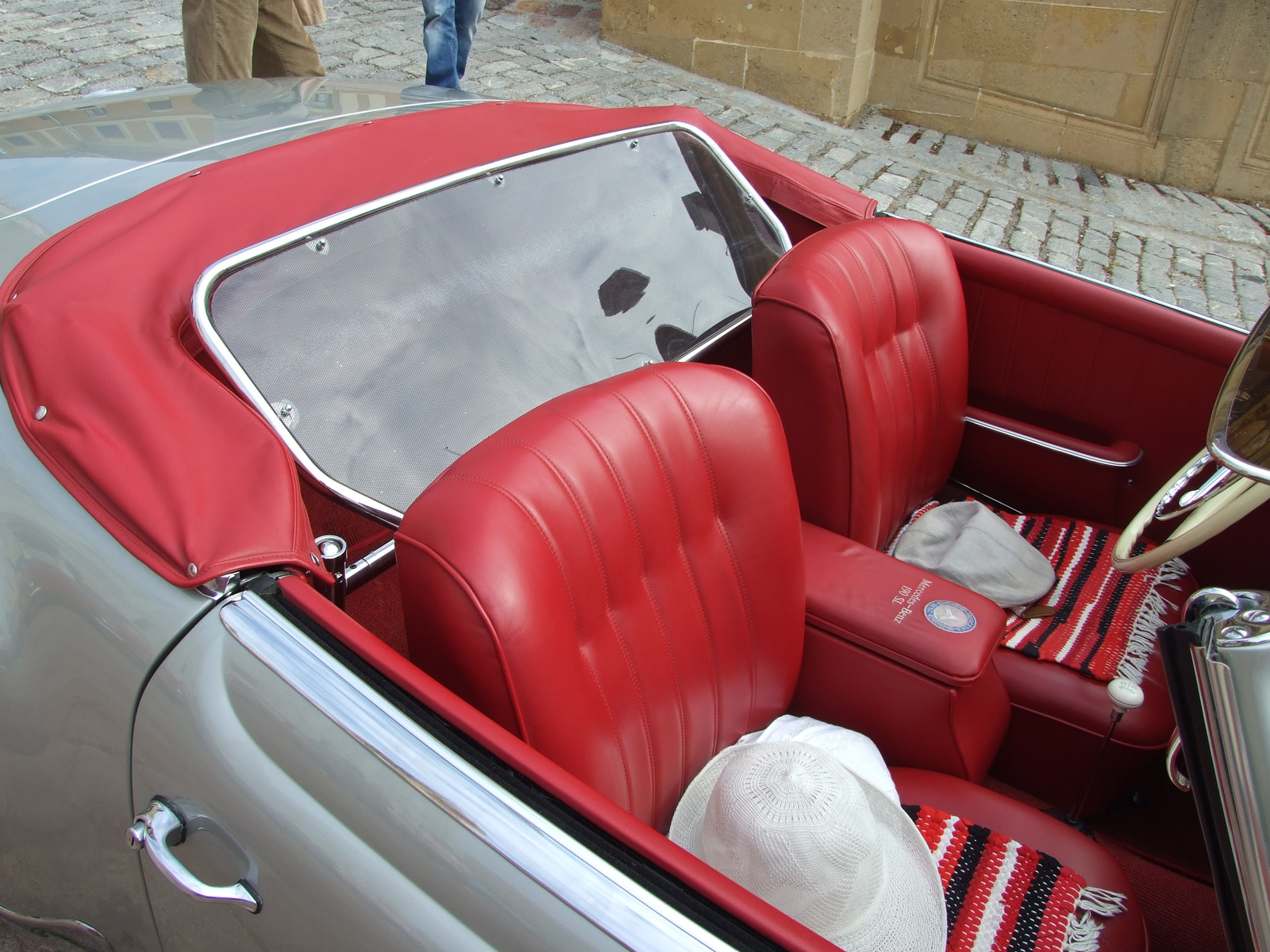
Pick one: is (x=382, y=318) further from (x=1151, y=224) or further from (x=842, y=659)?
(x=1151, y=224)

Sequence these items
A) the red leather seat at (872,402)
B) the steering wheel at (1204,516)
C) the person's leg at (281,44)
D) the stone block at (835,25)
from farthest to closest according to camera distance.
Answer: the stone block at (835,25), the person's leg at (281,44), the red leather seat at (872,402), the steering wheel at (1204,516)

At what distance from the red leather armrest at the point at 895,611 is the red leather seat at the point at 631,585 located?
0.42ft

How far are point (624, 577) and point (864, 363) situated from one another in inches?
33.1

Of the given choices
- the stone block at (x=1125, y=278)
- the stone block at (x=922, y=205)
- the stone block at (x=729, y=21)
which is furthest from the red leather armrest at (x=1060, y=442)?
the stone block at (x=729, y=21)

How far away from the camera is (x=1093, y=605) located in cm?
217

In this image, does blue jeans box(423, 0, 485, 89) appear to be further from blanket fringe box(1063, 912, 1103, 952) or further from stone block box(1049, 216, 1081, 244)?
blanket fringe box(1063, 912, 1103, 952)

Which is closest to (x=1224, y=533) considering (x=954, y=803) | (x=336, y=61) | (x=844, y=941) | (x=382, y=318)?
(x=954, y=803)

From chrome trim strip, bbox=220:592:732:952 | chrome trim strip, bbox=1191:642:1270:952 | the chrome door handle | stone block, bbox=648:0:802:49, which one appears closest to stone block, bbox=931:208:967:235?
stone block, bbox=648:0:802:49

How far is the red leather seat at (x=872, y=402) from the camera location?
6.27 ft

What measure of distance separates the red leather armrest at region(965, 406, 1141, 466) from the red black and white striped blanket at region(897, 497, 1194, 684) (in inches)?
6.9

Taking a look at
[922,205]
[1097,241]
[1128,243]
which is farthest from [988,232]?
[1128,243]

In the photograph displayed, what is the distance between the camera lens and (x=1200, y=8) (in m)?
5.55

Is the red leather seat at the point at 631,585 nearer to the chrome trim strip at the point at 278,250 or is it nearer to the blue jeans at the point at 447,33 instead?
the chrome trim strip at the point at 278,250

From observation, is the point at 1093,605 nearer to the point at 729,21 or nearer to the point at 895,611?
the point at 895,611
